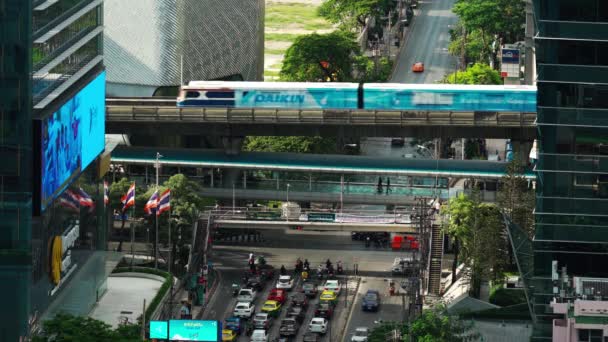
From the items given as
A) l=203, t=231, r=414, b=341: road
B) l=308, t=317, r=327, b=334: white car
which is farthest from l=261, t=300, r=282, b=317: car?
l=308, t=317, r=327, b=334: white car

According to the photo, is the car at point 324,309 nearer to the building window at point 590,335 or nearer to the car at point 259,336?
the car at point 259,336

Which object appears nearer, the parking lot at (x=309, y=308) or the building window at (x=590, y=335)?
the building window at (x=590, y=335)

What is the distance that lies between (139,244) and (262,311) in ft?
69.7

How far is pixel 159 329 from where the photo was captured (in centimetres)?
14438

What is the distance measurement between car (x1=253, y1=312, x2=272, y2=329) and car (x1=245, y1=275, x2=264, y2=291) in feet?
37.5

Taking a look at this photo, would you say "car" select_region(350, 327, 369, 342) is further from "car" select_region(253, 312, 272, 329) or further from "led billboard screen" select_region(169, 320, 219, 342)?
"led billboard screen" select_region(169, 320, 219, 342)

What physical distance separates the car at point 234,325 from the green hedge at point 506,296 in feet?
65.7

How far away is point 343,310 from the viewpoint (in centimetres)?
17688

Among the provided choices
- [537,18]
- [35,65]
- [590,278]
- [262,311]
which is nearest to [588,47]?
[537,18]

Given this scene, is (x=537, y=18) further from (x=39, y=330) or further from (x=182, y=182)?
(x=182, y=182)

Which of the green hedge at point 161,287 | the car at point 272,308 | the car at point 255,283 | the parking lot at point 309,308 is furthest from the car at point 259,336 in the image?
the car at point 255,283

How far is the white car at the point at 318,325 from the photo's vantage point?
16775 cm

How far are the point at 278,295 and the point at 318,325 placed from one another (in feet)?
35.4

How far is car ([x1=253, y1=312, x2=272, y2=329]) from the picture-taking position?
→ 6619 inches
